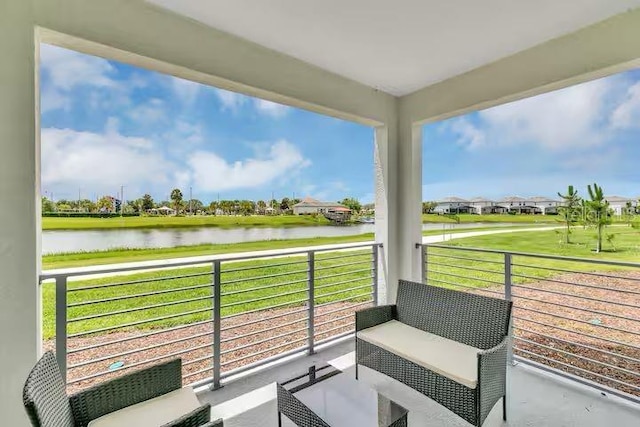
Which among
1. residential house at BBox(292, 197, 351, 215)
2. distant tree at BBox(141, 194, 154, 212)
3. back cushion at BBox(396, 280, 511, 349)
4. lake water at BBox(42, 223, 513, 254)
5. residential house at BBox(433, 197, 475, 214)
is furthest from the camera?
residential house at BBox(292, 197, 351, 215)

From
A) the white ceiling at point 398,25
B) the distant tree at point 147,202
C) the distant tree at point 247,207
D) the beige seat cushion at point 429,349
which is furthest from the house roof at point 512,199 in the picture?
the distant tree at point 147,202

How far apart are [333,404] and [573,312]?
3361mm

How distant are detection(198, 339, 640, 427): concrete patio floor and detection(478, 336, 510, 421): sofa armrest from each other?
0.26 meters

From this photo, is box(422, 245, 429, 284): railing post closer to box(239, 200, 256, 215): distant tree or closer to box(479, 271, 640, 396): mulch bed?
box(479, 271, 640, 396): mulch bed

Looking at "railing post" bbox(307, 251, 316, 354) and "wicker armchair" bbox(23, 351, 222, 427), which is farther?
"railing post" bbox(307, 251, 316, 354)

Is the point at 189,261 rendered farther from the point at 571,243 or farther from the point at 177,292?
the point at 571,243

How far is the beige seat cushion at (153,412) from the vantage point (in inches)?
53.2

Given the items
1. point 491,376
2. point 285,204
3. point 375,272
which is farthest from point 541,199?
point 285,204

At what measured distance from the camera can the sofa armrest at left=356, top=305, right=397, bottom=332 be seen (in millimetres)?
2383

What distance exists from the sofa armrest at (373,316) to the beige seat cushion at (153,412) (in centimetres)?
130

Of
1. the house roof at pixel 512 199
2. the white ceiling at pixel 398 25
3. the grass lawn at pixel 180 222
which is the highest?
the white ceiling at pixel 398 25

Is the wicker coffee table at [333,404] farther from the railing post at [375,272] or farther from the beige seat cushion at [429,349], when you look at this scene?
the railing post at [375,272]

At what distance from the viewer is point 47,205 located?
1979mm

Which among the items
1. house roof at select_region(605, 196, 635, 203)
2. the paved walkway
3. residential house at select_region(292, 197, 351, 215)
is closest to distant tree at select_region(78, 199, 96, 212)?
the paved walkway
